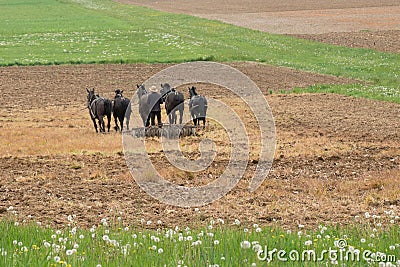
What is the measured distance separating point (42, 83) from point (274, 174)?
23.7 meters

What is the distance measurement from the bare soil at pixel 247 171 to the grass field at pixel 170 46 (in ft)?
21.4

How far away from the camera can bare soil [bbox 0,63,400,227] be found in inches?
513

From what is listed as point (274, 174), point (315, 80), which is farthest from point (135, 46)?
point (274, 174)

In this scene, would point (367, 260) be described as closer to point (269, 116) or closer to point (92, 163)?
point (92, 163)

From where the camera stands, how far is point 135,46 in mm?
52281

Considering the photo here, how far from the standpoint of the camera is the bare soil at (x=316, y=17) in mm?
57866

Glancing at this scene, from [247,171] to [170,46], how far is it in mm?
35535

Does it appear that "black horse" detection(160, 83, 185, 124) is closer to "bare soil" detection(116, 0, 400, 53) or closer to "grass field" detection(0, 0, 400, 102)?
"grass field" detection(0, 0, 400, 102)

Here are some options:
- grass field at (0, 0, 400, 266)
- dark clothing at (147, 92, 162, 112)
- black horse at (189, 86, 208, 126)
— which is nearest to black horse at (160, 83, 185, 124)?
black horse at (189, 86, 208, 126)

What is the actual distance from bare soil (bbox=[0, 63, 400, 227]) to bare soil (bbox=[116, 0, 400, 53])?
90.8 feet

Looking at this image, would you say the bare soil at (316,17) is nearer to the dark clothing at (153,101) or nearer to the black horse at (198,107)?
the black horse at (198,107)

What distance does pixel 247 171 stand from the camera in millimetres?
16750

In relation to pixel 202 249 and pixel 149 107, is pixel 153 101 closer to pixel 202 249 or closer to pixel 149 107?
pixel 149 107

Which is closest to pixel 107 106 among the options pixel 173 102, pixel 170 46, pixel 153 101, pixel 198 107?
pixel 153 101
